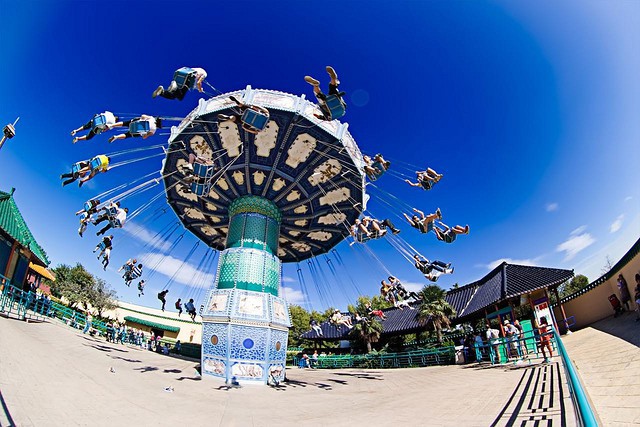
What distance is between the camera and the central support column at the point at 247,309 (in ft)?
45.1

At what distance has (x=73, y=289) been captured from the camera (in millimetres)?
39156

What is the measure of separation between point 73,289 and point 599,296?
178 ft

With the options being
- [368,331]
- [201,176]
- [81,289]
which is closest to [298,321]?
[368,331]

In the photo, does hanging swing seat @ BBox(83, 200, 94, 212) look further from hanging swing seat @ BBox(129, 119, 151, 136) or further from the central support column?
the central support column

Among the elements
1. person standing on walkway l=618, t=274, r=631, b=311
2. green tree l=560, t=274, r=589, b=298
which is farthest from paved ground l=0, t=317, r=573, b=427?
green tree l=560, t=274, r=589, b=298

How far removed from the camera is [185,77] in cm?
966

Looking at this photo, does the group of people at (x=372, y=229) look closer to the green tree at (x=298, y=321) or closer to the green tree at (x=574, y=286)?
the green tree at (x=298, y=321)

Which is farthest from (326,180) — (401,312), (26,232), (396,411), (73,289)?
(73,289)

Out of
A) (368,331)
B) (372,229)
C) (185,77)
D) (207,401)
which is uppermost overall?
(185,77)

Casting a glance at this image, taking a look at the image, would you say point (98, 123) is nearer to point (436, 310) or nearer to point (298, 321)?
point (436, 310)

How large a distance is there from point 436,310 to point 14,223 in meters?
35.6

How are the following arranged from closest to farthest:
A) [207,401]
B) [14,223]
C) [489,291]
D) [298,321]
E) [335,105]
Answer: [207,401] < [335,105] < [489,291] < [14,223] < [298,321]

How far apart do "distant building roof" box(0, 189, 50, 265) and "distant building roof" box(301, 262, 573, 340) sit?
83.8 ft

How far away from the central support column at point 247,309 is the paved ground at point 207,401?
302 cm
